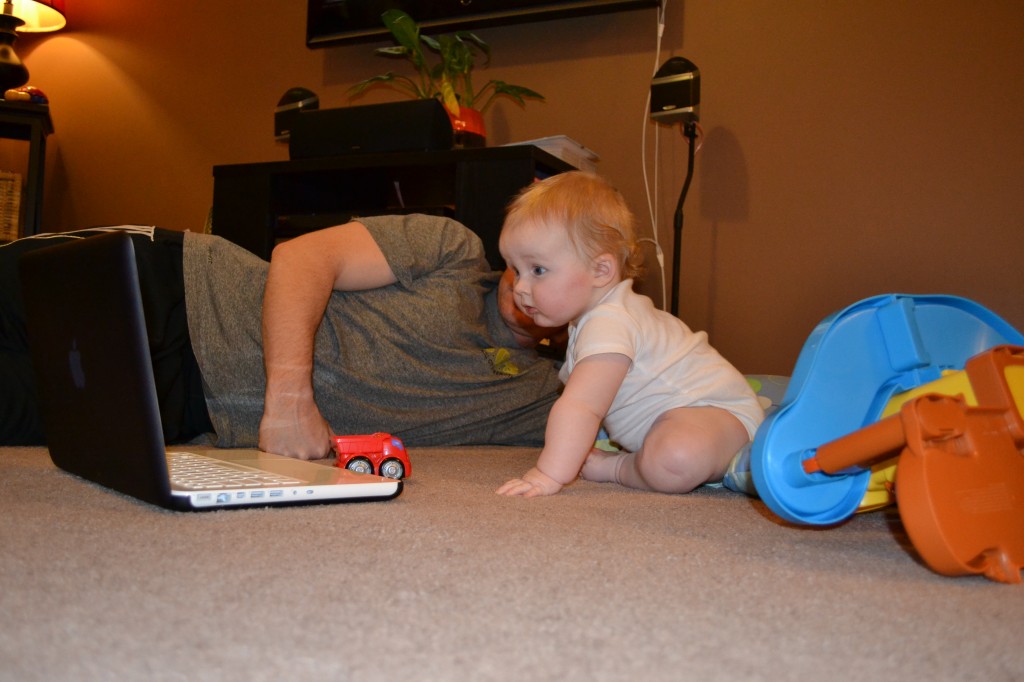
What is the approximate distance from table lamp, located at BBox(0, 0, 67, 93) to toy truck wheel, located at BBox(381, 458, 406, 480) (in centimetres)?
268

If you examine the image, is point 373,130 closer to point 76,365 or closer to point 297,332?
point 297,332

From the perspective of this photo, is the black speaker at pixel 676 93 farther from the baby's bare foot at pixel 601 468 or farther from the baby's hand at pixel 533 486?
the baby's hand at pixel 533 486

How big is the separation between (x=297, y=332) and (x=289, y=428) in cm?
15

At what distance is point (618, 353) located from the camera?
1.14 metres

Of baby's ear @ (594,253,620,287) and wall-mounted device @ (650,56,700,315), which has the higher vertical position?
wall-mounted device @ (650,56,700,315)

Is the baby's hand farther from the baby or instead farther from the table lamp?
the table lamp

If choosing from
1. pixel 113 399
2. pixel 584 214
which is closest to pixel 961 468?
pixel 584 214

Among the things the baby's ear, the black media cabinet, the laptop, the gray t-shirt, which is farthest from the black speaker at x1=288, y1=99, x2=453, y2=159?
the laptop

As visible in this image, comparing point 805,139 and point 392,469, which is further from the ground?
point 805,139

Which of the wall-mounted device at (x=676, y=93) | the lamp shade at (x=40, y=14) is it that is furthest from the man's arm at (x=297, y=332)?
the lamp shade at (x=40, y=14)

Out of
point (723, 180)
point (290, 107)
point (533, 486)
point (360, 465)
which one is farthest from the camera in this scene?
point (290, 107)

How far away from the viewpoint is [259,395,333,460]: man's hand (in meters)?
1.29

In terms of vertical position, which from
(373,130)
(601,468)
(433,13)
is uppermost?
(433,13)

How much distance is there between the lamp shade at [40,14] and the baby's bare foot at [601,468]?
9.82 ft
